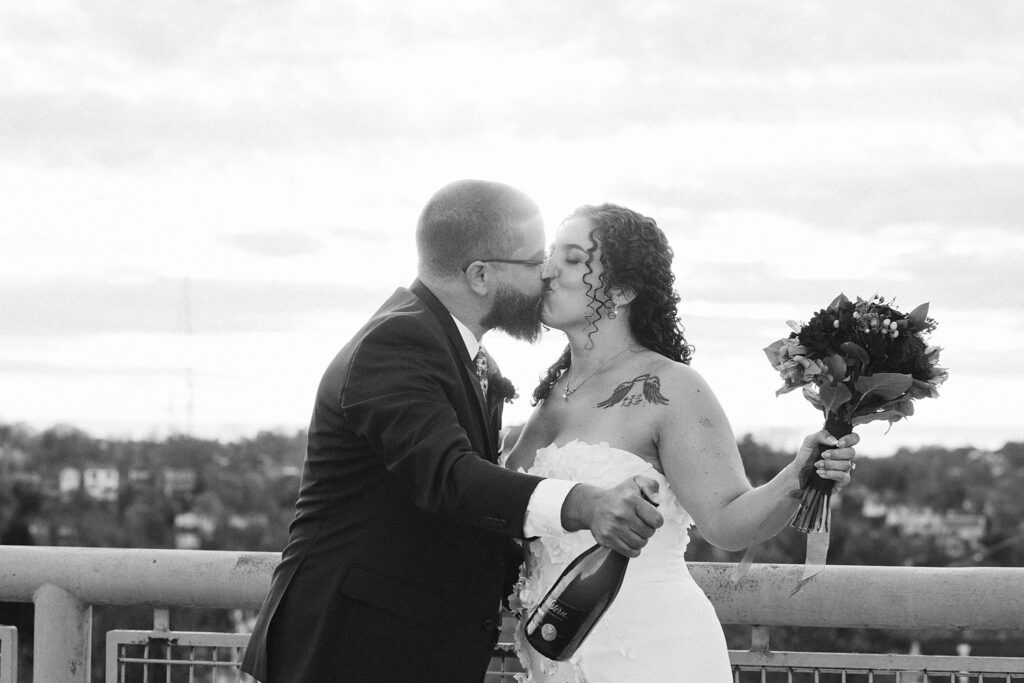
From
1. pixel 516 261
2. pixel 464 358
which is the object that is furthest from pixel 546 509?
pixel 516 261

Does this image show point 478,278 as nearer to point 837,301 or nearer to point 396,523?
point 396,523

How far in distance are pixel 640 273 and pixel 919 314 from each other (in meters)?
0.98

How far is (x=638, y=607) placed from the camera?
3832 mm

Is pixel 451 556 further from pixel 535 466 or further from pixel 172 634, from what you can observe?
pixel 172 634

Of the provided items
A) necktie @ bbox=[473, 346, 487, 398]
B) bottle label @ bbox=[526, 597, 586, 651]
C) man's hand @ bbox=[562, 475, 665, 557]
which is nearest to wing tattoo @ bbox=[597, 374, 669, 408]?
necktie @ bbox=[473, 346, 487, 398]

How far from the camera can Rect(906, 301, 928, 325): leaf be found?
11.6ft

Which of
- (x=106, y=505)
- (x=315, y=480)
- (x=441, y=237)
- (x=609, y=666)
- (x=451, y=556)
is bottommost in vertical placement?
(x=609, y=666)

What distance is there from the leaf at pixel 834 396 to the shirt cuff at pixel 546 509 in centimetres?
85

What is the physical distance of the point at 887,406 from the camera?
349 centimetres

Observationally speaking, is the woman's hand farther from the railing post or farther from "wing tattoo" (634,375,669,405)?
the railing post

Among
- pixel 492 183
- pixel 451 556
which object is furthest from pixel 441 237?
pixel 451 556

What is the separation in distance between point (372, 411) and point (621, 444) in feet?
3.18

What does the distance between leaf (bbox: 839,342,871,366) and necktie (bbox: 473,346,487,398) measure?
3.52ft

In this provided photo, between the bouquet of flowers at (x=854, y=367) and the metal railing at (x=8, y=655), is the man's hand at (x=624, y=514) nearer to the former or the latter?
the bouquet of flowers at (x=854, y=367)
